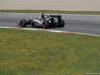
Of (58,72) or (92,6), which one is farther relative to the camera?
(92,6)

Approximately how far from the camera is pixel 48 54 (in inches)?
333

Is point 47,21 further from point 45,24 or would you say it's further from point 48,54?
point 48,54

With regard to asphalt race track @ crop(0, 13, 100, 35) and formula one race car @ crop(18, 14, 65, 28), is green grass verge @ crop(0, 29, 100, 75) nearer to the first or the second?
asphalt race track @ crop(0, 13, 100, 35)

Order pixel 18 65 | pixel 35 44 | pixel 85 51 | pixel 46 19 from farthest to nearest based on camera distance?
pixel 46 19 < pixel 35 44 < pixel 85 51 < pixel 18 65

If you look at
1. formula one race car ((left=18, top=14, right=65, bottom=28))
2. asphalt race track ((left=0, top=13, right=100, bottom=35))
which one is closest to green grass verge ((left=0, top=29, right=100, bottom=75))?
asphalt race track ((left=0, top=13, right=100, bottom=35))

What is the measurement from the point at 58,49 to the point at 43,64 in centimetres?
181

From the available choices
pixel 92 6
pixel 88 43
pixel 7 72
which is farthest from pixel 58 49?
pixel 92 6

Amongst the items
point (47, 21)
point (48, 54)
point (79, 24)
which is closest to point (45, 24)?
point (47, 21)

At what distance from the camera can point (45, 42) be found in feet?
33.4

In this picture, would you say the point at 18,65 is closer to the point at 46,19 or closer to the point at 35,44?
the point at 35,44

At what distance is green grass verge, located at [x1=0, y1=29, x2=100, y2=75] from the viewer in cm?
696

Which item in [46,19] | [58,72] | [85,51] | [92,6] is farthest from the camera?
[92,6]

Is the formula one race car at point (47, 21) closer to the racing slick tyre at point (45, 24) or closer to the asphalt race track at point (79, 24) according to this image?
the racing slick tyre at point (45, 24)

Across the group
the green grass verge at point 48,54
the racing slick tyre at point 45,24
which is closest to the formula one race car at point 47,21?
the racing slick tyre at point 45,24
